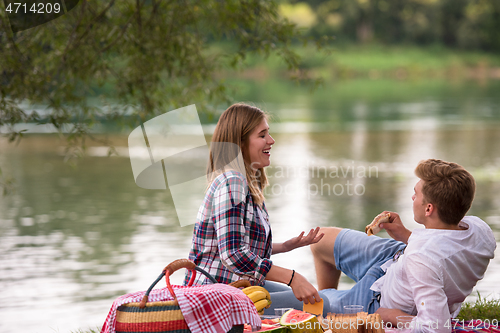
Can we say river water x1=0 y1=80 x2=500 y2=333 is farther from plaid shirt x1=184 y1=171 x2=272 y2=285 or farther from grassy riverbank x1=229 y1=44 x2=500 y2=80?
grassy riverbank x1=229 y1=44 x2=500 y2=80

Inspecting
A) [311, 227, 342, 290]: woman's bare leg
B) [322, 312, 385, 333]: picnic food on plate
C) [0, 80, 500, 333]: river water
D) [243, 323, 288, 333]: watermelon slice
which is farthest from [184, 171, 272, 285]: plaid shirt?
[0, 80, 500, 333]: river water

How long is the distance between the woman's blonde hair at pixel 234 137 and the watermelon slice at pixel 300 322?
1.98 feet

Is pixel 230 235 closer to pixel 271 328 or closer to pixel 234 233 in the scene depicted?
pixel 234 233

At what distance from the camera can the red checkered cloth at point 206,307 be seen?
7.87 feet

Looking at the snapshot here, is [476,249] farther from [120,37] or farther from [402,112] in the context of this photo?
[402,112]

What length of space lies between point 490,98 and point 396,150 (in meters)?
17.3

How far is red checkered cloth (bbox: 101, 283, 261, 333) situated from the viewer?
2.40 meters

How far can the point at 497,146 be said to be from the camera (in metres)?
14.5

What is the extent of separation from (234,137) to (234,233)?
1.81ft

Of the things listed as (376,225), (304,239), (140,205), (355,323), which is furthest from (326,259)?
(140,205)

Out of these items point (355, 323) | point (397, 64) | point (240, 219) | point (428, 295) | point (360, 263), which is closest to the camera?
point (428, 295)

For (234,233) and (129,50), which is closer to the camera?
(234,233)

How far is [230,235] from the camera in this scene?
2846mm

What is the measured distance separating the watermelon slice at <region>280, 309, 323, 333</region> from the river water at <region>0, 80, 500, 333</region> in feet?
7.84
